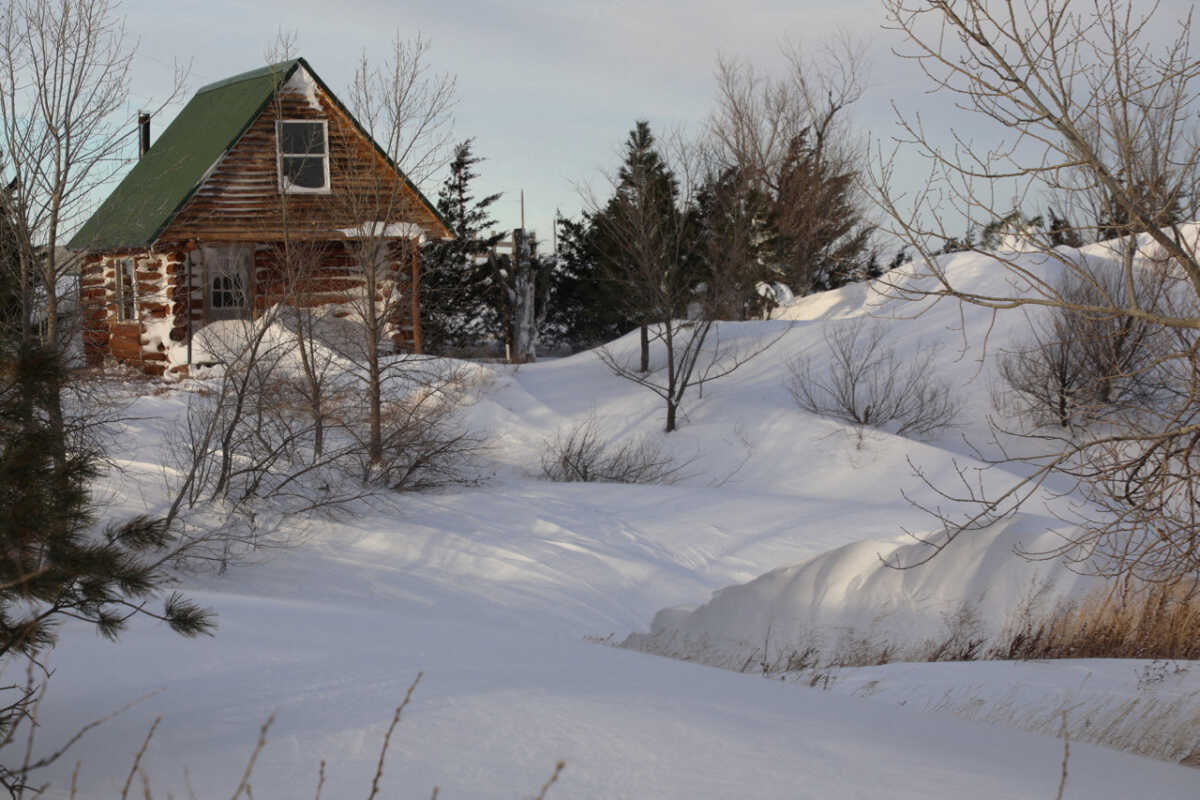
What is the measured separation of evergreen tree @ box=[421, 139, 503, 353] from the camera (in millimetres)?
31078

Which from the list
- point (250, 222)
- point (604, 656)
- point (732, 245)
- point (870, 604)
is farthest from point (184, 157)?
point (604, 656)

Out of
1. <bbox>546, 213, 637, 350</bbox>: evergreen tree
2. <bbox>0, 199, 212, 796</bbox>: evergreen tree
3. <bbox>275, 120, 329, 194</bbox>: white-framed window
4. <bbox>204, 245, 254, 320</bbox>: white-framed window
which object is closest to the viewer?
<bbox>0, 199, 212, 796</bbox>: evergreen tree

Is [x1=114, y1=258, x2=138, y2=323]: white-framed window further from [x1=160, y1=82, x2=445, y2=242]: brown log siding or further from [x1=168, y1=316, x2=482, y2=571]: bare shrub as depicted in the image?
[x1=168, y1=316, x2=482, y2=571]: bare shrub

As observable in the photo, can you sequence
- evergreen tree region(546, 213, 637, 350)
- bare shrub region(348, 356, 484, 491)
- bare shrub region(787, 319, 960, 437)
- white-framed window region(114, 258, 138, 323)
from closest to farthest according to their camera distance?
bare shrub region(348, 356, 484, 491)
bare shrub region(787, 319, 960, 437)
white-framed window region(114, 258, 138, 323)
evergreen tree region(546, 213, 637, 350)

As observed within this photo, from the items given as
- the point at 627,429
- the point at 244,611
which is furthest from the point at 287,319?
the point at 244,611

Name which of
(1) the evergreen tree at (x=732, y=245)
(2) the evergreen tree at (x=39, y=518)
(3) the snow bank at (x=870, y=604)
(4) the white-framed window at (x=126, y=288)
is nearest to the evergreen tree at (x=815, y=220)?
(1) the evergreen tree at (x=732, y=245)

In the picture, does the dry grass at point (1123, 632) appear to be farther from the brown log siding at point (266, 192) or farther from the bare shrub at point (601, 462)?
the brown log siding at point (266, 192)

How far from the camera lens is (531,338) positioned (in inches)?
1206

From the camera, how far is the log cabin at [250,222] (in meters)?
19.7

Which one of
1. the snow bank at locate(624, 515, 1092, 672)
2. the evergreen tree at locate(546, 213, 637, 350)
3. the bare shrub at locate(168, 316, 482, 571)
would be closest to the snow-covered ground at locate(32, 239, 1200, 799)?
the snow bank at locate(624, 515, 1092, 672)

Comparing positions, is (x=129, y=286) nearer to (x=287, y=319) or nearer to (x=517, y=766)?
(x=287, y=319)

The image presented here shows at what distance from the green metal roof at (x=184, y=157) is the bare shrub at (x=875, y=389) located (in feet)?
28.1

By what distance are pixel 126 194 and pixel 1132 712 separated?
2086 centimetres

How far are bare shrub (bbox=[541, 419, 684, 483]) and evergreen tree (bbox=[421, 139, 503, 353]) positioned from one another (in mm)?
11014
